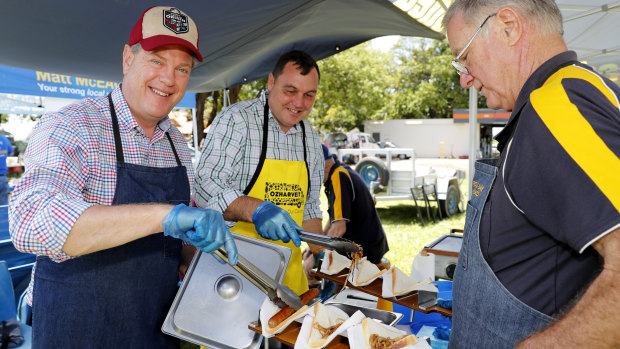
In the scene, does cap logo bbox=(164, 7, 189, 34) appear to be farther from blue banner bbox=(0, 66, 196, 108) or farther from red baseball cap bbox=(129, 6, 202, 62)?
blue banner bbox=(0, 66, 196, 108)

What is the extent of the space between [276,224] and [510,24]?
113 cm

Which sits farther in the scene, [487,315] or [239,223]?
[239,223]

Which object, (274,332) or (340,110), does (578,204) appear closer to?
(274,332)

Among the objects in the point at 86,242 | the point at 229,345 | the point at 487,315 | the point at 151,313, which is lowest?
the point at 229,345

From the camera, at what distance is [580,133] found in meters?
0.77

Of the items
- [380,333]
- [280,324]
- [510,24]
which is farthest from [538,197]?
[280,324]

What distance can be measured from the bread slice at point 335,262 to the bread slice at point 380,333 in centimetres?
88

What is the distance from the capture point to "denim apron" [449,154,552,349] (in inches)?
39.0

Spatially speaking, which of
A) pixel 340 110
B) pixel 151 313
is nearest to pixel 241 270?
pixel 151 313

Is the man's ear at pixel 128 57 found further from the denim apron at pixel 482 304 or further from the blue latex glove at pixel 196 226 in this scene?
the denim apron at pixel 482 304

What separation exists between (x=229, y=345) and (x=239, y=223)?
81 centimetres

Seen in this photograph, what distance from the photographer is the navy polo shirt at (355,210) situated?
3.62 meters

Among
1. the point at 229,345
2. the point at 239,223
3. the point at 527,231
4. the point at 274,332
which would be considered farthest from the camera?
the point at 239,223

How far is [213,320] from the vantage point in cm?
160
